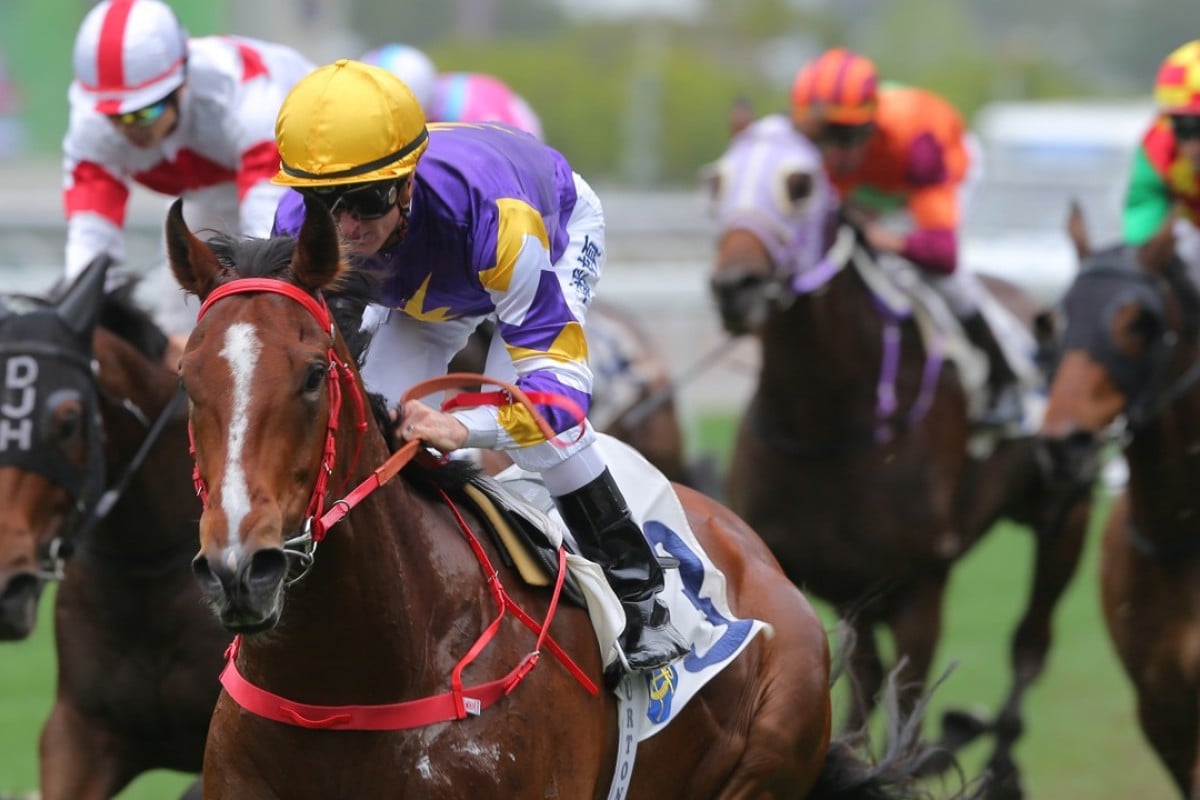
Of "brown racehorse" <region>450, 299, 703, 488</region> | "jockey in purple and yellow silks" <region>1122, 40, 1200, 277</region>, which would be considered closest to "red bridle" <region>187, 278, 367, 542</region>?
"jockey in purple and yellow silks" <region>1122, 40, 1200, 277</region>

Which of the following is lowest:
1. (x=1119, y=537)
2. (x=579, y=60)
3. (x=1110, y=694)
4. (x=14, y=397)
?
(x=579, y=60)

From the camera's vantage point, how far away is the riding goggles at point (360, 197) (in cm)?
340

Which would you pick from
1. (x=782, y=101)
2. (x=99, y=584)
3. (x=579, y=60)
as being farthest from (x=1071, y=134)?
(x=99, y=584)

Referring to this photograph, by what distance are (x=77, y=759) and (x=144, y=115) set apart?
1593mm

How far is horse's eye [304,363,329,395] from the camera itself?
3.02m

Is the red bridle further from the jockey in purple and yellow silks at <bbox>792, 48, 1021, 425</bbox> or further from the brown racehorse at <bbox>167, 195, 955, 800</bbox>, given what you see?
the jockey in purple and yellow silks at <bbox>792, 48, 1021, 425</bbox>

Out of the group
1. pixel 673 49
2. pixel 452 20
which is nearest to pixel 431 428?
pixel 673 49

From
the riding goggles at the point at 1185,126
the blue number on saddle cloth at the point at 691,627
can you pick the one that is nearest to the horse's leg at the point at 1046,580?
the riding goggles at the point at 1185,126

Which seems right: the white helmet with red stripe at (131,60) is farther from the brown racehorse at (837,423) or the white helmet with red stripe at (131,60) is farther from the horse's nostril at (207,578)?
the horse's nostril at (207,578)

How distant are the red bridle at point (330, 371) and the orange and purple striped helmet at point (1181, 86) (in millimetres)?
3340

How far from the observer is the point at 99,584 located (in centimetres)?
458

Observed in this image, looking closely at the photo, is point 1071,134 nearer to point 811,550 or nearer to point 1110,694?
point 1110,694

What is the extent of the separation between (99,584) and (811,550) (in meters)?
2.71

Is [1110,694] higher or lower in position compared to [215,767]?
lower
